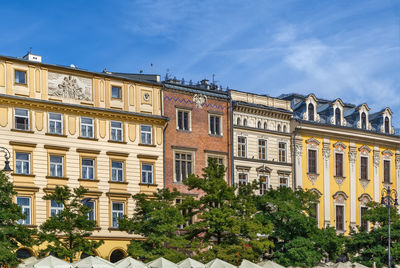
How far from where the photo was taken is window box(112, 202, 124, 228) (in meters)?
55.4

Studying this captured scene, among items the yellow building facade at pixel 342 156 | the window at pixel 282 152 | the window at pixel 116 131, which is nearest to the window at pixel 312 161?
the yellow building facade at pixel 342 156

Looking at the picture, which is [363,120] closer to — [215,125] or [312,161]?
[312,161]

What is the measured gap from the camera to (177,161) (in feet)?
196

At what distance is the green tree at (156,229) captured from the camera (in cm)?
4812

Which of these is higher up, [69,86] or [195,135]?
[69,86]

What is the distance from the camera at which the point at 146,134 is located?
58.0 metres

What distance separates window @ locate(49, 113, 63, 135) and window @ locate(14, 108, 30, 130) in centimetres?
174

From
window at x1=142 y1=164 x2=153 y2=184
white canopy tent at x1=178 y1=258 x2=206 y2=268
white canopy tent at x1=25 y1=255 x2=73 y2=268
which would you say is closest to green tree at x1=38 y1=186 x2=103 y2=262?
white canopy tent at x1=25 y1=255 x2=73 y2=268

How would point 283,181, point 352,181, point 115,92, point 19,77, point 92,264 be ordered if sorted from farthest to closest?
1. point 352,181
2. point 283,181
3. point 115,92
4. point 19,77
5. point 92,264

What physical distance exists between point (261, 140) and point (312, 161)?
6.05 m

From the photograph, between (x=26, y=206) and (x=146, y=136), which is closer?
(x=26, y=206)

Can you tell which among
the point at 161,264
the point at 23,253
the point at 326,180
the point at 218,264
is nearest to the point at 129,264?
the point at 161,264

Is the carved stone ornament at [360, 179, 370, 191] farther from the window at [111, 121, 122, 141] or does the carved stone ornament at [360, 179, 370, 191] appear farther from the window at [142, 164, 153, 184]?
the window at [111, 121, 122, 141]

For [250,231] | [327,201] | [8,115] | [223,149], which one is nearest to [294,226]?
[250,231]
